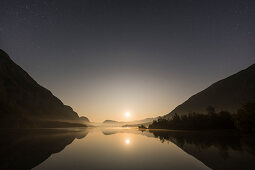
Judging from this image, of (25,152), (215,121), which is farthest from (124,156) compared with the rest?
(215,121)

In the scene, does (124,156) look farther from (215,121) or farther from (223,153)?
(215,121)

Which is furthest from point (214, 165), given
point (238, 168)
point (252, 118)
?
point (252, 118)

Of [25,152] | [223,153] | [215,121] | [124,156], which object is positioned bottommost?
[223,153]

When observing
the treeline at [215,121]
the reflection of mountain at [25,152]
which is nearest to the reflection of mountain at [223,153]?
the reflection of mountain at [25,152]

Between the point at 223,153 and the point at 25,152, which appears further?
the point at 223,153

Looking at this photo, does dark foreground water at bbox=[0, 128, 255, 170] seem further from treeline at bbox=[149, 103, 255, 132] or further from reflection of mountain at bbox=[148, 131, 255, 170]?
treeline at bbox=[149, 103, 255, 132]

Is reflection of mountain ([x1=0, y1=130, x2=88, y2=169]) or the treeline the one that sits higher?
the treeline

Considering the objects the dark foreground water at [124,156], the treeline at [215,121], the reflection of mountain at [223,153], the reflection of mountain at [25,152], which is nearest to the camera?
the dark foreground water at [124,156]

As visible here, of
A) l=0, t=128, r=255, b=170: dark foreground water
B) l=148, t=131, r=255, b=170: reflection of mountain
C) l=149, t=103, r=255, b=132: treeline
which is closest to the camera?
l=0, t=128, r=255, b=170: dark foreground water

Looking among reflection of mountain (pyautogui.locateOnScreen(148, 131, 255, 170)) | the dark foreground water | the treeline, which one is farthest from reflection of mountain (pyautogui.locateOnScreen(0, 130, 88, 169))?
the treeline

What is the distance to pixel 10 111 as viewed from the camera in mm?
140500

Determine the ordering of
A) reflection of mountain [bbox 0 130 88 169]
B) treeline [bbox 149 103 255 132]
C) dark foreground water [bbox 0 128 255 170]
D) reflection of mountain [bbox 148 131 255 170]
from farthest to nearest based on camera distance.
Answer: treeline [bbox 149 103 255 132]
reflection of mountain [bbox 148 131 255 170]
reflection of mountain [bbox 0 130 88 169]
dark foreground water [bbox 0 128 255 170]

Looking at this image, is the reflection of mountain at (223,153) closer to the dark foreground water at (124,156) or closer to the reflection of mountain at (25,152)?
the dark foreground water at (124,156)

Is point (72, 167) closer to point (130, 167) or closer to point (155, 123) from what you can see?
point (130, 167)
